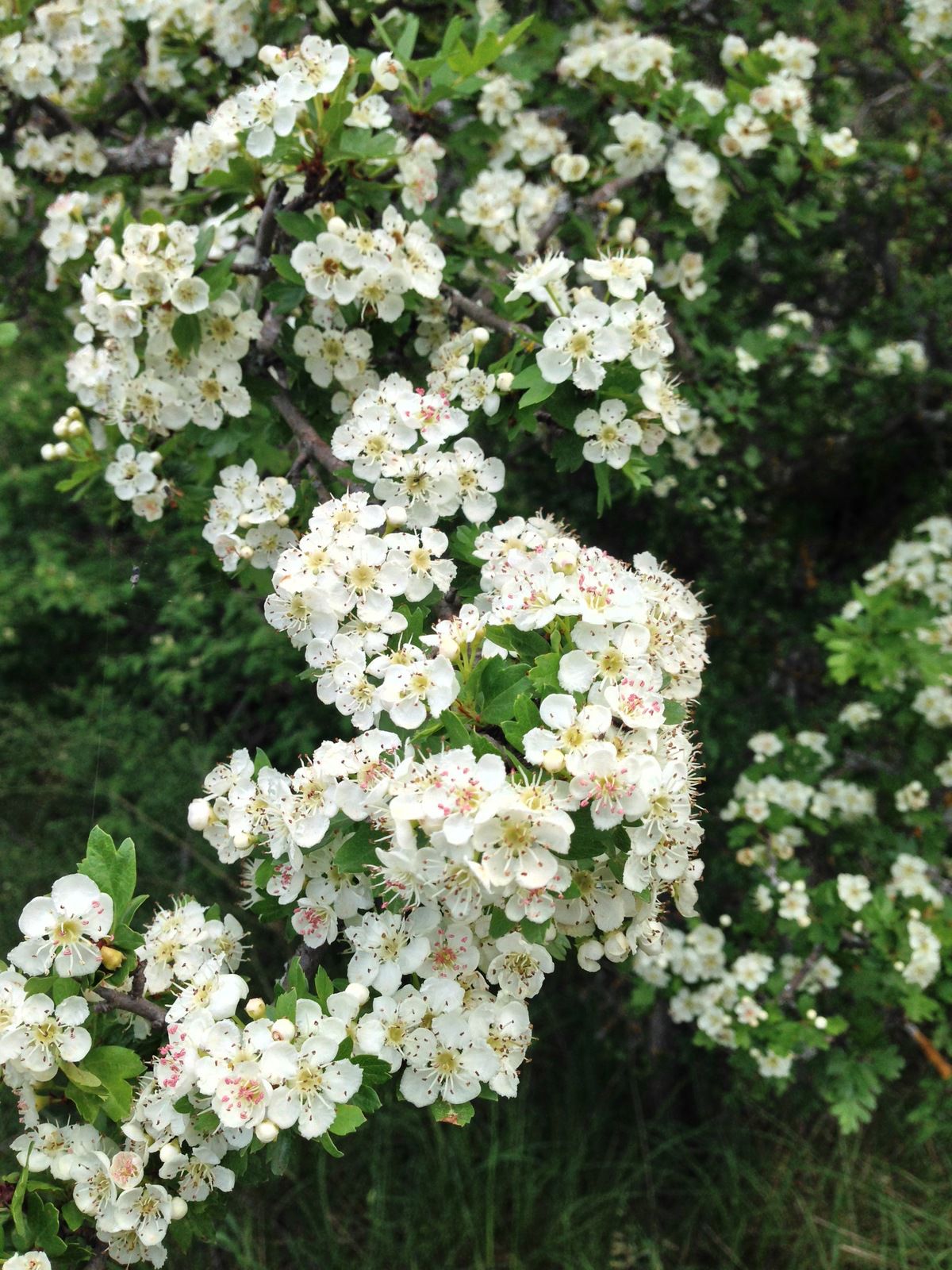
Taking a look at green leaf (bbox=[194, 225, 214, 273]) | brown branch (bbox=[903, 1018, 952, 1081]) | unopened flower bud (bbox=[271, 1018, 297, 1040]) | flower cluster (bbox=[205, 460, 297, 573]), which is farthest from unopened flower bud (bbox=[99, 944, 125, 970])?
brown branch (bbox=[903, 1018, 952, 1081])

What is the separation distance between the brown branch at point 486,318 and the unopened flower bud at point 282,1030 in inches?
47.6

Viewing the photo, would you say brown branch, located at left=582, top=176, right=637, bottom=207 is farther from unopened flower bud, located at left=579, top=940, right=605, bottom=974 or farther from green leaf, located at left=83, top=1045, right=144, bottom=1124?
green leaf, located at left=83, top=1045, right=144, bottom=1124

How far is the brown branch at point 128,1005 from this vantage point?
1.39 metres

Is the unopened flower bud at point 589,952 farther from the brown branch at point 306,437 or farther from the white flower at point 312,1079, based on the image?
the brown branch at point 306,437

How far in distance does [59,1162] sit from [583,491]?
262cm

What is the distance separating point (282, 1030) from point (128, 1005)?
28 centimetres

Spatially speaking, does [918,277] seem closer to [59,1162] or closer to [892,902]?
[892,902]

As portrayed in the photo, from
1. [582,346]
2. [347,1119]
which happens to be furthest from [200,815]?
[582,346]

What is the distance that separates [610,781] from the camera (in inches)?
46.3

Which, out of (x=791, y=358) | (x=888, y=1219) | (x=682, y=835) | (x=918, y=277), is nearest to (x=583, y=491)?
(x=791, y=358)

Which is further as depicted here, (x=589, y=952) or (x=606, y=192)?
(x=606, y=192)

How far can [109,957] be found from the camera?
1371 mm

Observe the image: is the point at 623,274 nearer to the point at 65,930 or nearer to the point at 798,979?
the point at 65,930

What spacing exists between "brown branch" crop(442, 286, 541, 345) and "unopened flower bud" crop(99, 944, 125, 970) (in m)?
1.23
